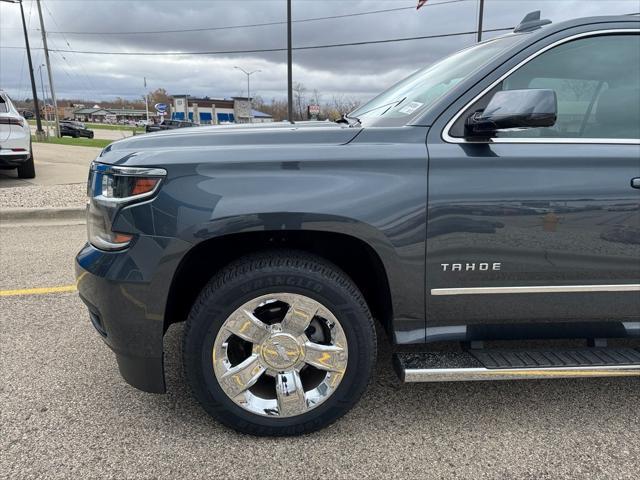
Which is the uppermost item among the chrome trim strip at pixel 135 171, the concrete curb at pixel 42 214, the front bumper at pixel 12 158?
the chrome trim strip at pixel 135 171

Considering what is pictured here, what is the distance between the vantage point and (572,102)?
2.37 metres

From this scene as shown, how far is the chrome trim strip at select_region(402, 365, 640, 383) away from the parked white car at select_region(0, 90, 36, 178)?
8.89m

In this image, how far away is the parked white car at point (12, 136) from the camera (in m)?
8.55

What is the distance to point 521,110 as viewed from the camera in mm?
1985

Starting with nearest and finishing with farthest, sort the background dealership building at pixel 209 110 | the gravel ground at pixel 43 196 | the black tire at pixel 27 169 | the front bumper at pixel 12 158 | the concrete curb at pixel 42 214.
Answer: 1. the concrete curb at pixel 42 214
2. the gravel ground at pixel 43 196
3. the front bumper at pixel 12 158
4. the black tire at pixel 27 169
5. the background dealership building at pixel 209 110

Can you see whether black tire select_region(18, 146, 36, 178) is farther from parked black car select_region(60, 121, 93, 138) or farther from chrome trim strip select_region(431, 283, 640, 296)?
parked black car select_region(60, 121, 93, 138)

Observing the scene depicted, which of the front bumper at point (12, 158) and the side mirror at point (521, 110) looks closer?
the side mirror at point (521, 110)

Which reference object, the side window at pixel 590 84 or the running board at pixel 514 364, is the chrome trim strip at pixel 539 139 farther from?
the running board at pixel 514 364

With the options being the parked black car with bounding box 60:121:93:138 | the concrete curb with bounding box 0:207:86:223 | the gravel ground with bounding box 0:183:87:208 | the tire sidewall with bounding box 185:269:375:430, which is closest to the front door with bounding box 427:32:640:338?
the tire sidewall with bounding box 185:269:375:430

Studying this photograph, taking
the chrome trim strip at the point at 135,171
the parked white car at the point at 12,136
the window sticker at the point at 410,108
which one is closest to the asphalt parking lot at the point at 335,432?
the chrome trim strip at the point at 135,171

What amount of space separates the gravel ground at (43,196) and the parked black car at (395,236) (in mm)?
5848

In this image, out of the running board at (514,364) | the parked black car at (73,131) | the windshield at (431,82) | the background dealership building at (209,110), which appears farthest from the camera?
the background dealership building at (209,110)

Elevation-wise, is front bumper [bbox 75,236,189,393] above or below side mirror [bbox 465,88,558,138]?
below

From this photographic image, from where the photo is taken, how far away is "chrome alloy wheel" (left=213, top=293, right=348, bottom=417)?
216cm
